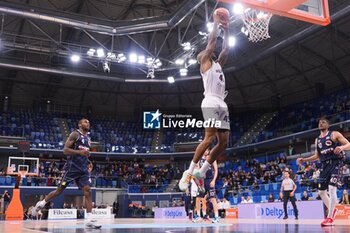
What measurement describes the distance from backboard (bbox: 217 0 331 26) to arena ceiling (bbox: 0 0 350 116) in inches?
398

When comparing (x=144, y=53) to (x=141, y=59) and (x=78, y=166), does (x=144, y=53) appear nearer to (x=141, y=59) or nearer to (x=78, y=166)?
(x=141, y=59)

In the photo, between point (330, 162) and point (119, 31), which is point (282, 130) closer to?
Answer: point (119, 31)

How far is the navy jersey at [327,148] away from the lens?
8.10 metres

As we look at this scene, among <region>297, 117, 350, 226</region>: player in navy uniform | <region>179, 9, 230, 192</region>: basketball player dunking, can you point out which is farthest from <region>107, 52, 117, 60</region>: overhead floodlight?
<region>179, 9, 230, 192</region>: basketball player dunking

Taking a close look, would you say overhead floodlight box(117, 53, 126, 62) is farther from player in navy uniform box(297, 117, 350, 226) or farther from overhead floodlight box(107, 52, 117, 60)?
player in navy uniform box(297, 117, 350, 226)

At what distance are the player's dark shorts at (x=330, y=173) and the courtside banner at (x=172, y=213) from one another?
42.8ft

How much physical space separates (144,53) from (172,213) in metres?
13.9

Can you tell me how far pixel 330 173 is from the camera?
803cm

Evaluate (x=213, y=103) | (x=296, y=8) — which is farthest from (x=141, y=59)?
(x=213, y=103)

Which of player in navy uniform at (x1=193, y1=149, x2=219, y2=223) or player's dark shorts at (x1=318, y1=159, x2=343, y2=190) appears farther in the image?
player in navy uniform at (x1=193, y1=149, x2=219, y2=223)

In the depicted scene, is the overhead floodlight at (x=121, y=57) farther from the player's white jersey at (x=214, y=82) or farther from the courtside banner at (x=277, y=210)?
the player's white jersey at (x=214, y=82)

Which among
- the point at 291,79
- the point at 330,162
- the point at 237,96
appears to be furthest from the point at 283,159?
the point at 330,162

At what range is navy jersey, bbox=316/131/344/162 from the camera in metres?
8.10

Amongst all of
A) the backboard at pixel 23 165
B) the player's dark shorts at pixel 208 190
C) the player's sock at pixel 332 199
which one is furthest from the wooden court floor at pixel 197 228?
the backboard at pixel 23 165
